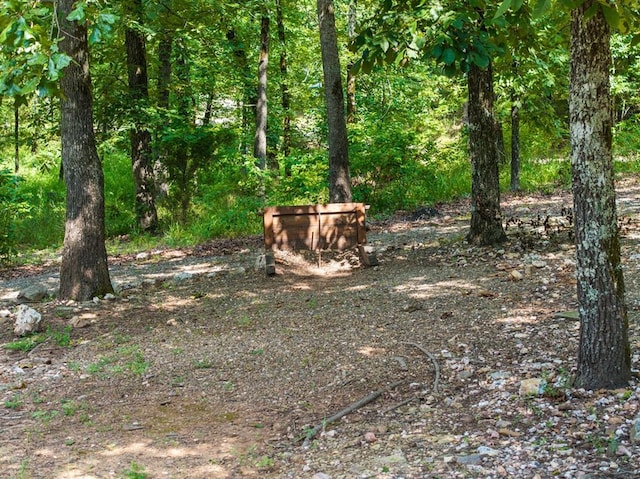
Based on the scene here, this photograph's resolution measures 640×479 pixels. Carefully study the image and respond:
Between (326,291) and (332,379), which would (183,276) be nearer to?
(326,291)

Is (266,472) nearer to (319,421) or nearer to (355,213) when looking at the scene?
(319,421)

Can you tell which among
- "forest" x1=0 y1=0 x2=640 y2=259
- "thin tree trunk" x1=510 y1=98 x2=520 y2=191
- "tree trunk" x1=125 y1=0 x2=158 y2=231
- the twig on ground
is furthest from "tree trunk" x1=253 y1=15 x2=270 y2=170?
the twig on ground

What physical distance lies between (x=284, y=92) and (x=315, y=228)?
40.5 feet

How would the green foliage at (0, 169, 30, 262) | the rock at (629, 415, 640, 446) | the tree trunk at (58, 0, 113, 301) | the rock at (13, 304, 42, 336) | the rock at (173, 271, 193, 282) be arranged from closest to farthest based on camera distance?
1. the rock at (629, 415, 640, 446)
2. the rock at (13, 304, 42, 336)
3. the tree trunk at (58, 0, 113, 301)
4. the rock at (173, 271, 193, 282)
5. the green foliage at (0, 169, 30, 262)

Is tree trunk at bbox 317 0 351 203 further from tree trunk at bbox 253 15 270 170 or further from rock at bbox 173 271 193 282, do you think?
tree trunk at bbox 253 15 270 170

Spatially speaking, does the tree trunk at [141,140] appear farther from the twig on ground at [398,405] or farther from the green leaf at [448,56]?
the twig on ground at [398,405]

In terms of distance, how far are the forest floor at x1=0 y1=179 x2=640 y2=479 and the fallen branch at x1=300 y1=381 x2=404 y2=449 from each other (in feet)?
0.06

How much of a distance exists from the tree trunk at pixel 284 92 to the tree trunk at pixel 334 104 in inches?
189

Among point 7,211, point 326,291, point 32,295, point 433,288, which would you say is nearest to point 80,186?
point 32,295

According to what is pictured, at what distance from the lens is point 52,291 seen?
350 inches

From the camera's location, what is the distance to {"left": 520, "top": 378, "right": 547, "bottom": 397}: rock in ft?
13.3

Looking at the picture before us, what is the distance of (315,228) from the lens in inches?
376

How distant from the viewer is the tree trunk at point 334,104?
397 inches

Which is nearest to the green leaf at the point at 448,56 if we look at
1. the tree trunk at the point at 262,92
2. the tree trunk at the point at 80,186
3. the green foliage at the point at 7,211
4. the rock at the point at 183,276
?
the tree trunk at the point at 80,186
